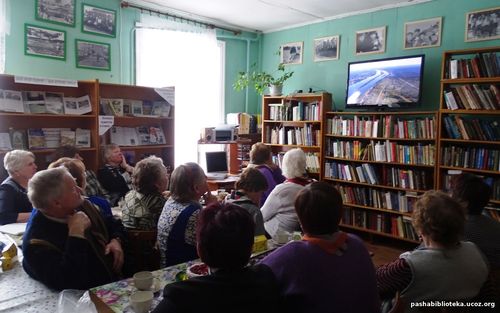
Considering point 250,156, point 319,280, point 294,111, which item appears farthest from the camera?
point 294,111

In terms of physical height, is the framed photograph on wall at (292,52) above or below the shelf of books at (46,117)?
above

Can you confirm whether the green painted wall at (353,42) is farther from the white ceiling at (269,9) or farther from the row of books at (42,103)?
the row of books at (42,103)

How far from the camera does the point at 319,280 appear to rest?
1240 mm

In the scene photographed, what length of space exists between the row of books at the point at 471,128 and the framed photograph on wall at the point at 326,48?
192 cm

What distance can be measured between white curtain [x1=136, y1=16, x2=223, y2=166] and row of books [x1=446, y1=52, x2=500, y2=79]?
331 centimetres

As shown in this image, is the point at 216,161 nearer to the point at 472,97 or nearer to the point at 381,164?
the point at 381,164

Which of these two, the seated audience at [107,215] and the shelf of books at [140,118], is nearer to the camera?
the seated audience at [107,215]

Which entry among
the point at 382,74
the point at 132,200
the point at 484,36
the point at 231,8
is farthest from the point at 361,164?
the point at 132,200

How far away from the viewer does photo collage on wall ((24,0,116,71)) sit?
3986 mm

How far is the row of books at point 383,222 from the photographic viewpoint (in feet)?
14.4

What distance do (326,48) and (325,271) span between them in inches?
185

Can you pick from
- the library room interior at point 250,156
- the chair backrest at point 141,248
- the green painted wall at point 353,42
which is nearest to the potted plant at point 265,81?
the library room interior at point 250,156

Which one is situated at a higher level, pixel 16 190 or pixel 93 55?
pixel 93 55

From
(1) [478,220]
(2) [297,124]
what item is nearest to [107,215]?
(1) [478,220]
